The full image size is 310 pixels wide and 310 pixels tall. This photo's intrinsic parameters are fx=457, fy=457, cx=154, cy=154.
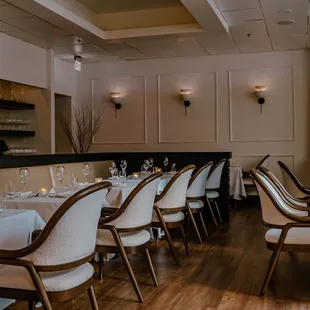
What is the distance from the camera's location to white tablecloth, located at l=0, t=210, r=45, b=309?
260 cm

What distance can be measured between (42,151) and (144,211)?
569cm

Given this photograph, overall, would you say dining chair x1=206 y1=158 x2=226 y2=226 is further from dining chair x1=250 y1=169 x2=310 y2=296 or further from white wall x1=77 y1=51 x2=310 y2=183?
white wall x1=77 y1=51 x2=310 y2=183

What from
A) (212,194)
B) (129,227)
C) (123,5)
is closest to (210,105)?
(123,5)

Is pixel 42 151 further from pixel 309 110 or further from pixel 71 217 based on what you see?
pixel 71 217

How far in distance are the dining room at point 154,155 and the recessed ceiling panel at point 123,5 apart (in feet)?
0.16

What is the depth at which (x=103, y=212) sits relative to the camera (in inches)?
157

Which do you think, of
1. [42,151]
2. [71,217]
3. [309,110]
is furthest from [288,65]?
[71,217]

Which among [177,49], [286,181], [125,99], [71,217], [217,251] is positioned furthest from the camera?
[125,99]

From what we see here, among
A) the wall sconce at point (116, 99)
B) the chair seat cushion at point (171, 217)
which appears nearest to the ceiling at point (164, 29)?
the wall sconce at point (116, 99)

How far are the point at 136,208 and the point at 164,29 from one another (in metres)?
4.66

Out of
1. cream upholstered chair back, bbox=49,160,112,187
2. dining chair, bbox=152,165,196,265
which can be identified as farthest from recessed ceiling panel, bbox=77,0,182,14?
dining chair, bbox=152,165,196,265

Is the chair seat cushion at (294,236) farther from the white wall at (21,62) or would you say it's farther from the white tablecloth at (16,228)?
the white wall at (21,62)

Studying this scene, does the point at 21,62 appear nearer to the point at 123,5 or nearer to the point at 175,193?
the point at 123,5

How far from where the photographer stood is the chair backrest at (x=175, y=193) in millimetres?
4312
